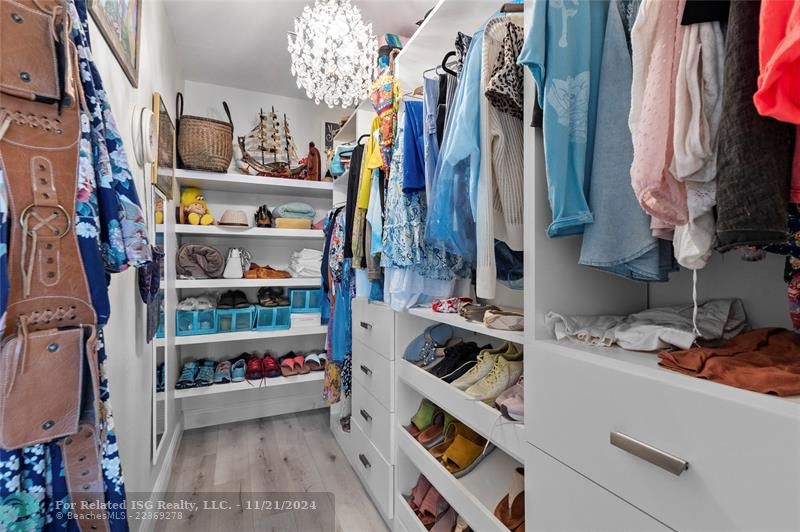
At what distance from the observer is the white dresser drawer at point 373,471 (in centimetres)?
143

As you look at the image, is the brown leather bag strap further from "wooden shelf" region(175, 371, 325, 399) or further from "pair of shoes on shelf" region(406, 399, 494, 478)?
"wooden shelf" region(175, 371, 325, 399)

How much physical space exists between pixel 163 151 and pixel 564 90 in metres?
1.71

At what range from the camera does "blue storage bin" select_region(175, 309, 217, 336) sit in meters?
2.16

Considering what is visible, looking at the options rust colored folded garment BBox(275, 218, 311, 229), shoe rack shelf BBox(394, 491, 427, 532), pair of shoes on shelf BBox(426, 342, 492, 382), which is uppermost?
rust colored folded garment BBox(275, 218, 311, 229)

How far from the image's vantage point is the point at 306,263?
254 centimetres

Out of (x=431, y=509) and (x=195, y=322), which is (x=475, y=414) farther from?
(x=195, y=322)

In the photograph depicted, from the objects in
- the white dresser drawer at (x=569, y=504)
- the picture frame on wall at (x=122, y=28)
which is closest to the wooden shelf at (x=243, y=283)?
the picture frame on wall at (x=122, y=28)

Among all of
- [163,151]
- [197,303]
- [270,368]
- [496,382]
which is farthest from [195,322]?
[496,382]

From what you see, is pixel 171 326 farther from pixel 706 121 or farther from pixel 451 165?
pixel 706 121

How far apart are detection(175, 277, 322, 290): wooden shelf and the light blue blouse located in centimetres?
203

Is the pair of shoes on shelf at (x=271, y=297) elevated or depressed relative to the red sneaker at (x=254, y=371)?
elevated

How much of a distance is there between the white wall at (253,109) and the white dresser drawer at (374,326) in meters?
1.59

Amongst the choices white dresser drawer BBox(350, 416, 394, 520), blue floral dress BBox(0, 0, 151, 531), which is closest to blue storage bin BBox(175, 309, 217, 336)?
white dresser drawer BBox(350, 416, 394, 520)

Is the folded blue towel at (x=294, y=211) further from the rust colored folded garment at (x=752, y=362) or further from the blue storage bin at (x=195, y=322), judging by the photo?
the rust colored folded garment at (x=752, y=362)
